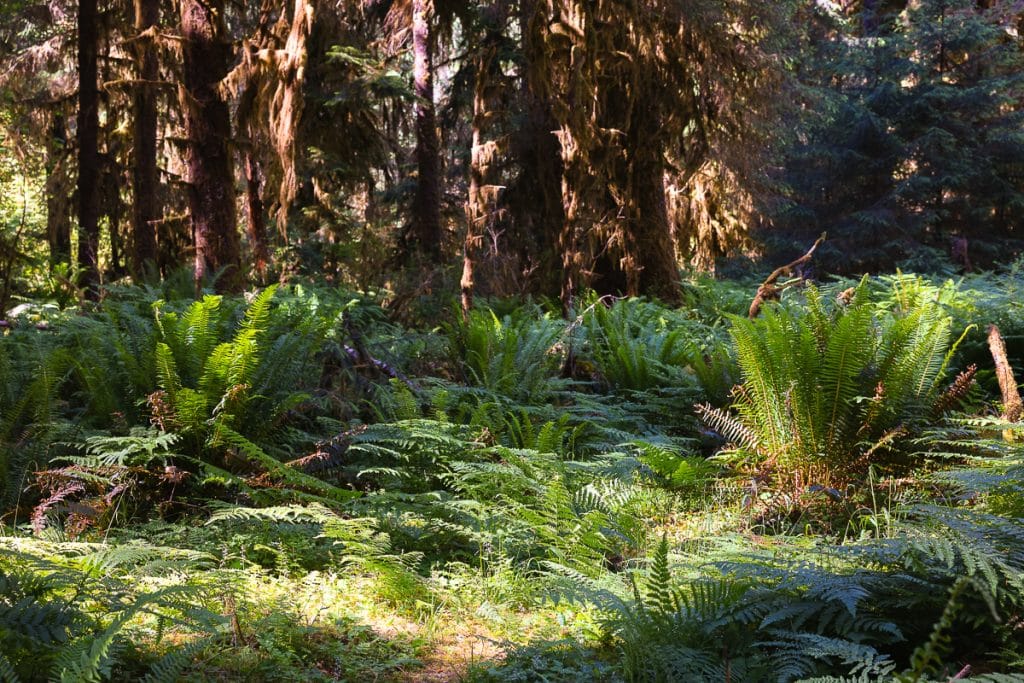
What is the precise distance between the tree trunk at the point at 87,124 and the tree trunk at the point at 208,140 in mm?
4067

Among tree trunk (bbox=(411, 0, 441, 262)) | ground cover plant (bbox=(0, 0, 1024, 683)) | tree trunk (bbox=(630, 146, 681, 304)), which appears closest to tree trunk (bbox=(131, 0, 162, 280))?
ground cover plant (bbox=(0, 0, 1024, 683))

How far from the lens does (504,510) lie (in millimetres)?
3717

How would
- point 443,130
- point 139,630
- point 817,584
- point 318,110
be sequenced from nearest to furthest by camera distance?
point 817,584
point 139,630
point 318,110
point 443,130

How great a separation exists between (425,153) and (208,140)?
5.67m

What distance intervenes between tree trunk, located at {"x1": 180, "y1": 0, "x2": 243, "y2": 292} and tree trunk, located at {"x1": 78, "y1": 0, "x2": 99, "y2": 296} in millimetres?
4067

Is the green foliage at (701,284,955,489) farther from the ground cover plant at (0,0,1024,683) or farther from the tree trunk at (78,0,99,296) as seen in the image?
the tree trunk at (78,0,99,296)

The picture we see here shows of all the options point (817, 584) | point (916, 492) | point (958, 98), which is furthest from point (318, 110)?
point (958, 98)

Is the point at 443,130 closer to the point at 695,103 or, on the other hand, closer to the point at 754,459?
the point at 695,103

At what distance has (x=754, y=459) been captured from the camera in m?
4.27

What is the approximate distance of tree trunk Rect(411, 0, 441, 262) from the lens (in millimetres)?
12125

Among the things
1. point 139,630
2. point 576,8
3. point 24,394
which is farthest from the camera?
point 576,8

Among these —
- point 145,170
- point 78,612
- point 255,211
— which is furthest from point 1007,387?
point 145,170

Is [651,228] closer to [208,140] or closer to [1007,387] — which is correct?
[208,140]

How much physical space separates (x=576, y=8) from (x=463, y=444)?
5.55 m
